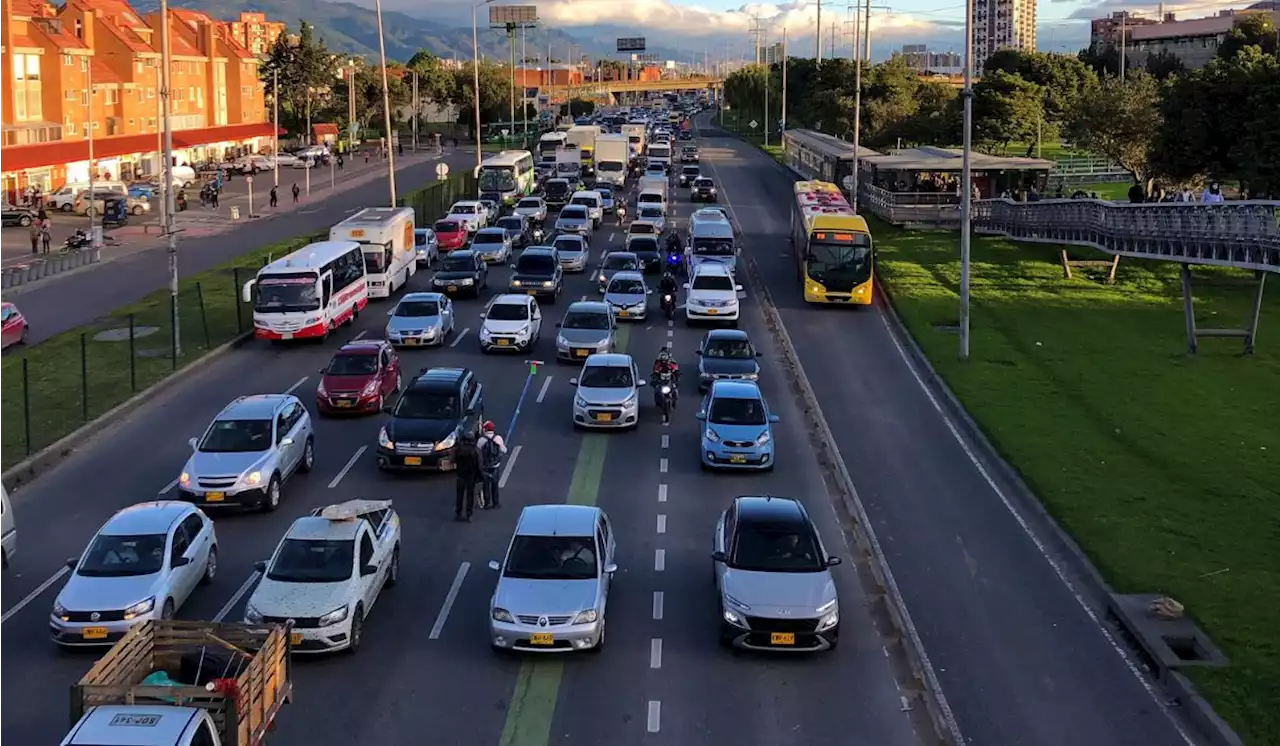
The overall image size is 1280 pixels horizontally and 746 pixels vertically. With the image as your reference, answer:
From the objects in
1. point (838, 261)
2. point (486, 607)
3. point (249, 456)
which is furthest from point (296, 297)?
point (486, 607)

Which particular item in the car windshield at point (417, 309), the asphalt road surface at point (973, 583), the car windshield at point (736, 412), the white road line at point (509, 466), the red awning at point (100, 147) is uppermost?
the red awning at point (100, 147)

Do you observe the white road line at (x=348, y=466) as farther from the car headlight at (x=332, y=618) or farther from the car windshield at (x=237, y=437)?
the car headlight at (x=332, y=618)

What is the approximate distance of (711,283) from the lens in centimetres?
4172

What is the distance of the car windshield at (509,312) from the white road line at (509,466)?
9.36 meters

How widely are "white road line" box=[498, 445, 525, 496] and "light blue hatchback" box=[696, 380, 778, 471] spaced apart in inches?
152

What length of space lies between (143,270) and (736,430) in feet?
117

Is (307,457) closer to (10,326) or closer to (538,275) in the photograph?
(10,326)

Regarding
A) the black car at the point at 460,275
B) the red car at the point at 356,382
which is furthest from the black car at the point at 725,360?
the black car at the point at 460,275

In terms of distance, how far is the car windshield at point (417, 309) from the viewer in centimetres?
3719

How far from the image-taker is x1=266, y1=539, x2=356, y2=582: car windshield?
17500mm

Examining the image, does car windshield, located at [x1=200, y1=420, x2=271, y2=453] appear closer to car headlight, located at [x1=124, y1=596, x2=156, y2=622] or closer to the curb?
the curb

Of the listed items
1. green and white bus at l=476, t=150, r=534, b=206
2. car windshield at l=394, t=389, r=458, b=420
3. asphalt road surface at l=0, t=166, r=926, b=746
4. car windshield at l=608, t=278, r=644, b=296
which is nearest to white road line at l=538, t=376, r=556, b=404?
asphalt road surface at l=0, t=166, r=926, b=746

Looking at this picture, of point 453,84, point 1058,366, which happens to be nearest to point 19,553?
point 1058,366

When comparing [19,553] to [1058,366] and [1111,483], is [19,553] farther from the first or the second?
[1058,366]
